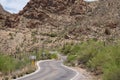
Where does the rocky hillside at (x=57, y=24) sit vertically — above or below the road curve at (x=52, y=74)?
above

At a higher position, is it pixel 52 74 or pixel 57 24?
pixel 57 24

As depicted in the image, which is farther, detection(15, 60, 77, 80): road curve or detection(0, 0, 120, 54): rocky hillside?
detection(0, 0, 120, 54): rocky hillside

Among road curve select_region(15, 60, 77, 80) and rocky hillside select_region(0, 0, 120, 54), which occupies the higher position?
rocky hillside select_region(0, 0, 120, 54)

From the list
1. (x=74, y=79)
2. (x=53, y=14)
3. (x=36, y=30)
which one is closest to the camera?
(x=74, y=79)

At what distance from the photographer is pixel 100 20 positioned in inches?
4392

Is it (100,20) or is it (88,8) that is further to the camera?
(88,8)

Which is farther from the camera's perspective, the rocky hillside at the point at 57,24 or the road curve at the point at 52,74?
the rocky hillside at the point at 57,24

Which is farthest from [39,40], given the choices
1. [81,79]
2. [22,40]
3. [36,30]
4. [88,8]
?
[81,79]

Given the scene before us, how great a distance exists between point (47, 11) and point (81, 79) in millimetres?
118448

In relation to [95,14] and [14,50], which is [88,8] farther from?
[14,50]

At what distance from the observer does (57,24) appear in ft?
442

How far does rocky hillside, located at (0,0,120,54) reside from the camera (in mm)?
108438

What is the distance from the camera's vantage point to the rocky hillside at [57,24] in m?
108

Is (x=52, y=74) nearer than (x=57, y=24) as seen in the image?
Yes
